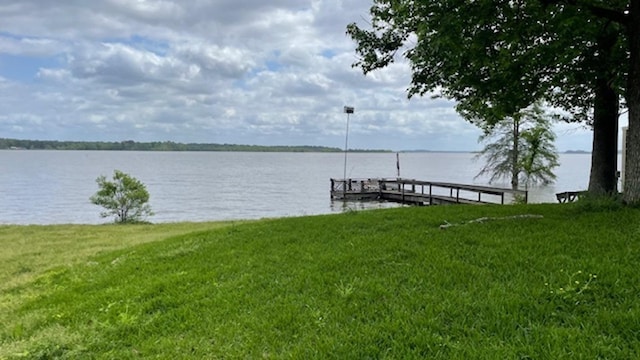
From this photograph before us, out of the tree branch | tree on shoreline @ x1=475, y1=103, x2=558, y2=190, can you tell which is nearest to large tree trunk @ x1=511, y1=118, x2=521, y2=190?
tree on shoreline @ x1=475, y1=103, x2=558, y2=190

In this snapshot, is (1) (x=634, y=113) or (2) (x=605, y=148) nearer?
(1) (x=634, y=113)

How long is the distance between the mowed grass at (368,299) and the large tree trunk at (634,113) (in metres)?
0.75

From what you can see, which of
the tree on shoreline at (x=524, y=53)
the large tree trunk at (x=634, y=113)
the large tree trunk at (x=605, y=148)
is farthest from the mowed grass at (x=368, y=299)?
the large tree trunk at (x=605, y=148)

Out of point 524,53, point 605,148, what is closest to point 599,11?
point 524,53

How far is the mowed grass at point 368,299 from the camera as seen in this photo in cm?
329

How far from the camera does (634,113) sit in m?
7.10

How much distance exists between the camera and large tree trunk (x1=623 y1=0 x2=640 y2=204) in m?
7.04

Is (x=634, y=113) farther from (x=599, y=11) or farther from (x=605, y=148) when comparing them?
(x=605, y=148)

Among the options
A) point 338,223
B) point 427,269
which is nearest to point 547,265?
point 427,269

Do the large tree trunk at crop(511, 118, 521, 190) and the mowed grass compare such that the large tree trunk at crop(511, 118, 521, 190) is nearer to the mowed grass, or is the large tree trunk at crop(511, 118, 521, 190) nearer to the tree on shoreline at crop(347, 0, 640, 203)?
the tree on shoreline at crop(347, 0, 640, 203)

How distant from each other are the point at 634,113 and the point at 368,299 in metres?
5.72

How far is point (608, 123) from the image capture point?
414 inches

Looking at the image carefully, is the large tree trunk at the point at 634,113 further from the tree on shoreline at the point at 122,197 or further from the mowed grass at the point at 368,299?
the tree on shoreline at the point at 122,197

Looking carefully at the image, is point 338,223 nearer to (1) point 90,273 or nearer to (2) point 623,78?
(1) point 90,273
